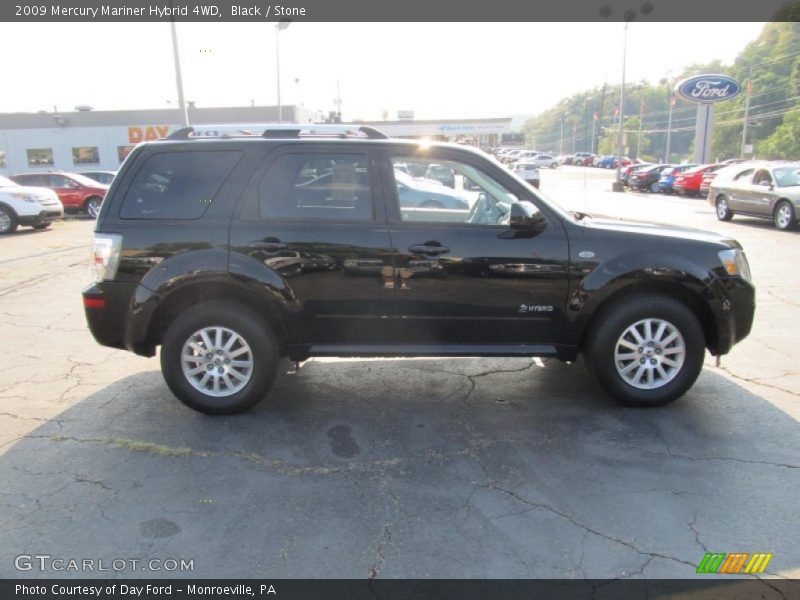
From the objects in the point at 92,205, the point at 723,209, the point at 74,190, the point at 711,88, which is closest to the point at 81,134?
the point at 74,190

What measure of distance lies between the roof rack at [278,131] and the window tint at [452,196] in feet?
1.38

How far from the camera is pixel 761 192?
1436 centimetres

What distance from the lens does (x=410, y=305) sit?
426 centimetres

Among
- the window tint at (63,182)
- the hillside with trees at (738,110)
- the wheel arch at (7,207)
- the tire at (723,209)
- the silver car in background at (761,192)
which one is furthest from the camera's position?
the hillside with trees at (738,110)

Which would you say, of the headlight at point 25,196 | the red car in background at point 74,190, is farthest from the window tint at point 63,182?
the headlight at point 25,196

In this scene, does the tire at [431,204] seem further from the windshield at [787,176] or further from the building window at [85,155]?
the building window at [85,155]

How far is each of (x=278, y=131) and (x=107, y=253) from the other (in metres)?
1.53

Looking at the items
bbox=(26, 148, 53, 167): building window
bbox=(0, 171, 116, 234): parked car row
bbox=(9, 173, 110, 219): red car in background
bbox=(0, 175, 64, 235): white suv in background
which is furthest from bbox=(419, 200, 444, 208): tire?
bbox=(26, 148, 53, 167): building window

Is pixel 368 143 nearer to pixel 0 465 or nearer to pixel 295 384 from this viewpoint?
pixel 295 384

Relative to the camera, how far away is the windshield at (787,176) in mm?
13812

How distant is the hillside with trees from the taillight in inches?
1964

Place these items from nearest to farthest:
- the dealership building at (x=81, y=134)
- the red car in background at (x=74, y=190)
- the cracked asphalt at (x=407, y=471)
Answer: the cracked asphalt at (x=407, y=471)
the red car in background at (x=74, y=190)
the dealership building at (x=81, y=134)

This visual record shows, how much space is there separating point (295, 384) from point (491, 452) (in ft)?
6.49

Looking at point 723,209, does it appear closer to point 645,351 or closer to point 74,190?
point 645,351
